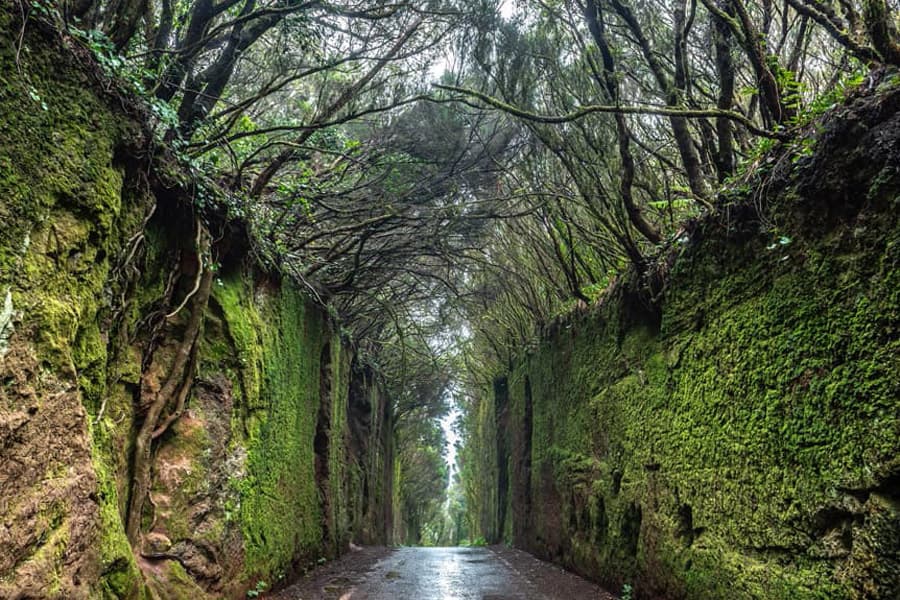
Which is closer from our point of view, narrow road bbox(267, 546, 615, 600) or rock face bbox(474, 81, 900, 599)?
rock face bbox(474, 81, 900, 599)

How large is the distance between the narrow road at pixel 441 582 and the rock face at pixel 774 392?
2.65ft

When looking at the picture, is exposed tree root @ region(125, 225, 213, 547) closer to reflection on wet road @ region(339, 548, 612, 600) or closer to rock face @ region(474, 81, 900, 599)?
reflection on wet road @ region(339, 548, 612, 600)

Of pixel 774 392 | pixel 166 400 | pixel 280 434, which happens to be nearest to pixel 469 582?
pixel 280 434

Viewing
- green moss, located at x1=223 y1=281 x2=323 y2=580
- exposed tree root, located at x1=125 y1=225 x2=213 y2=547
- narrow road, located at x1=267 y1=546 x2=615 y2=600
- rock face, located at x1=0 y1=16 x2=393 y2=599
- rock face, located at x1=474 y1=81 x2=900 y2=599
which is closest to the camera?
rock face, located at x1=0 y1=16 x2=393 y2=599

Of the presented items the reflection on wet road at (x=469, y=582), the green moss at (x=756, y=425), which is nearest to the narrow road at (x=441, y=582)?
the reflection on wet road at (x=469, y=582)

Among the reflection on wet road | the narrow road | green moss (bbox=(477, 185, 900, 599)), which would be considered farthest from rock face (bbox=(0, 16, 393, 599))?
green moss (bbox=(477, 185, 900, 599))

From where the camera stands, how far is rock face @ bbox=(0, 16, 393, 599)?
8.91 feet

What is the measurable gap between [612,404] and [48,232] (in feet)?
19.6

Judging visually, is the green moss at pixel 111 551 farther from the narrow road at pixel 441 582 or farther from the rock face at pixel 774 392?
the rock face at pixel 774 392

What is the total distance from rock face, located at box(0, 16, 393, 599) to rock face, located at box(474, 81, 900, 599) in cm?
376

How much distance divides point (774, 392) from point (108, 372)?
4.20 meters

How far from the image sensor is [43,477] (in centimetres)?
278

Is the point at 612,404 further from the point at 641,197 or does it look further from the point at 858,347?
the point at 858,347

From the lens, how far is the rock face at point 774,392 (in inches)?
116
